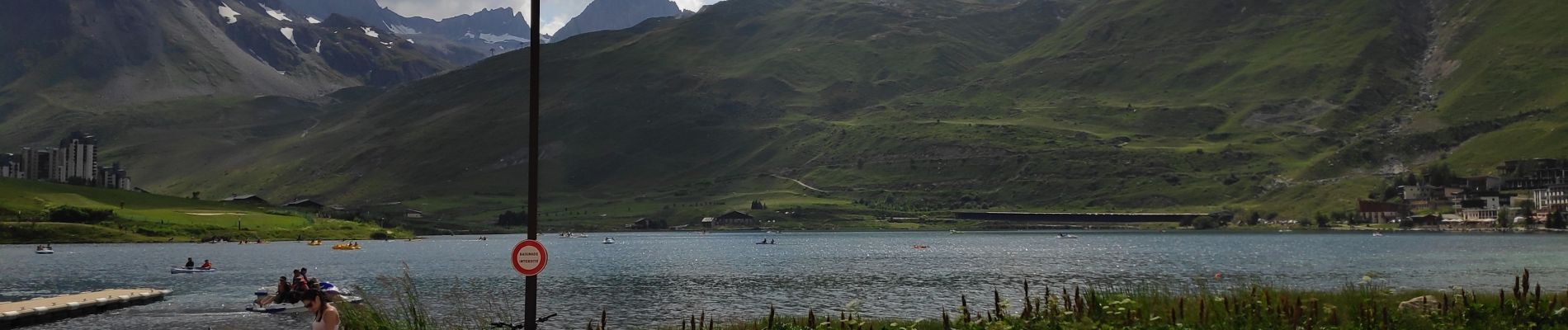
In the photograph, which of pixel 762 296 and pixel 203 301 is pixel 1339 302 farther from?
pixel 203 301

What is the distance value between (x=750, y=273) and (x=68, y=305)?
61881 millimetres

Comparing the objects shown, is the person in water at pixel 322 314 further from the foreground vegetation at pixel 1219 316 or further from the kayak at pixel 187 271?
the kayak at pixel 187 271

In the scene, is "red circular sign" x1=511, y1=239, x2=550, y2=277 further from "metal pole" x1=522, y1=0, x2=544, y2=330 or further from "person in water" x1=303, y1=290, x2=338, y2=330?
"person in water" x1=303, y1=290, x2=338, y2=330

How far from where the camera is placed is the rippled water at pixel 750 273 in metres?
77.5

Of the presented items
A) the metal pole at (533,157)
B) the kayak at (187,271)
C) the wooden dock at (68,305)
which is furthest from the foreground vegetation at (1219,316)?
the kayak at (187,271)

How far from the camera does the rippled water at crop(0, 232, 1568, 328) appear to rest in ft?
254

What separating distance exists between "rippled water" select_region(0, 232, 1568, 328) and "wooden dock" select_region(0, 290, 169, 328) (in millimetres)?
1062

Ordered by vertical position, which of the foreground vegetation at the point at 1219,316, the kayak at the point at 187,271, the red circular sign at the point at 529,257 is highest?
the red circular sign at the point at 529,257

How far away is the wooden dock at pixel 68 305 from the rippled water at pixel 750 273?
1062 mm

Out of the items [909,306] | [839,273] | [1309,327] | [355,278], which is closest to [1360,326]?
[1309,327]

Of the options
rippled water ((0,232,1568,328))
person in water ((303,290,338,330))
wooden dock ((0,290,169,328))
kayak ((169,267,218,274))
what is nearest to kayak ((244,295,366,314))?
rippled water ((0,232,1568,328))

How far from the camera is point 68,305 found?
7181 centimetres

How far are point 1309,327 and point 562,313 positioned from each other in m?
51.1

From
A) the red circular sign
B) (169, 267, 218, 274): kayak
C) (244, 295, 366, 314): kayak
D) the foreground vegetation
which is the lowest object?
(244, 295, 366, 314): kayak
